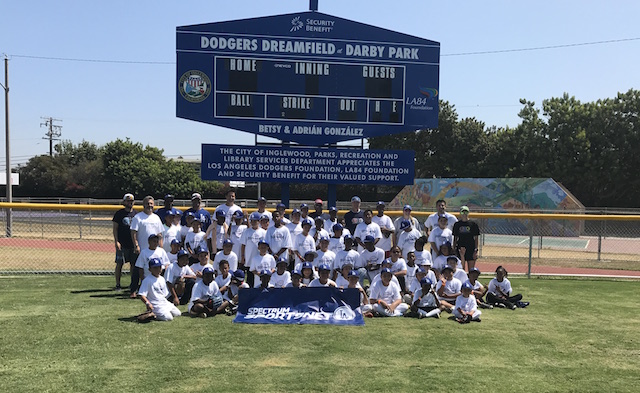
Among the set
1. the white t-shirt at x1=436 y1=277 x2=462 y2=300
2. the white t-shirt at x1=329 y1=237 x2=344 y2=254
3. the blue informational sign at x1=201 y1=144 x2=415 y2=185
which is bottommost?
the white t-shirt at x1=436 y1=277 x2=462 y2=300

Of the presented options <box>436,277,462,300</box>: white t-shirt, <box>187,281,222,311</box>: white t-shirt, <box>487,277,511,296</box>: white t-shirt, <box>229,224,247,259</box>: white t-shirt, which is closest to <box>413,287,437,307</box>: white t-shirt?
<box>436,277,462,300</box>: white t-shirt

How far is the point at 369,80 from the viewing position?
35.6 feet

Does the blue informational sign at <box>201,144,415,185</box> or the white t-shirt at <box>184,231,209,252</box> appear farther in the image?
the blue informational sign at <box>201,144,415,185</box>

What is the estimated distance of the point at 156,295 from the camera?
673cm

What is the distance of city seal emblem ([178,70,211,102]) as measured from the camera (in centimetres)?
1045

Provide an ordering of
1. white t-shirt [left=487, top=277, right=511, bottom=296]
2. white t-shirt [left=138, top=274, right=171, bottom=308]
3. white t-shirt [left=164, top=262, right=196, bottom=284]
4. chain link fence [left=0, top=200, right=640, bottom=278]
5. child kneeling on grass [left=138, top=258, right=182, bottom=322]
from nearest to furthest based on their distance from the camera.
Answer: child kneeling on grass [left=138, top=258, right=182, bottom=322] → white t-shirt [left=138, top=274, right=171, bottom=308] → white t-shirt [left=164, top=262, right=196, bottom=284] → white t-shirt [left=487, top=277, right=511, bottom=296] → chain link fence [left=0, top=200, right=640, bottom=278]

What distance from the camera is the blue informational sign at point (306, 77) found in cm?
1049

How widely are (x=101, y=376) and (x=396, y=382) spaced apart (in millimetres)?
2733

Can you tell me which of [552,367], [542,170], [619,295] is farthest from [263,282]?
[542,170]

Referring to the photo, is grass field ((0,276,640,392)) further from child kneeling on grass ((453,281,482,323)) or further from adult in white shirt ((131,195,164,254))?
adult in white shirt ((131,195,164,254))

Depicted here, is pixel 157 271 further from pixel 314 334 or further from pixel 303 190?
pixel 303 190

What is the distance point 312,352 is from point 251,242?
10.4 feet

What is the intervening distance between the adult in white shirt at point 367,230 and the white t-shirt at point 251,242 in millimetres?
1673

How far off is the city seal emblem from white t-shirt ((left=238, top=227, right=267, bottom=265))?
13.1 feet
